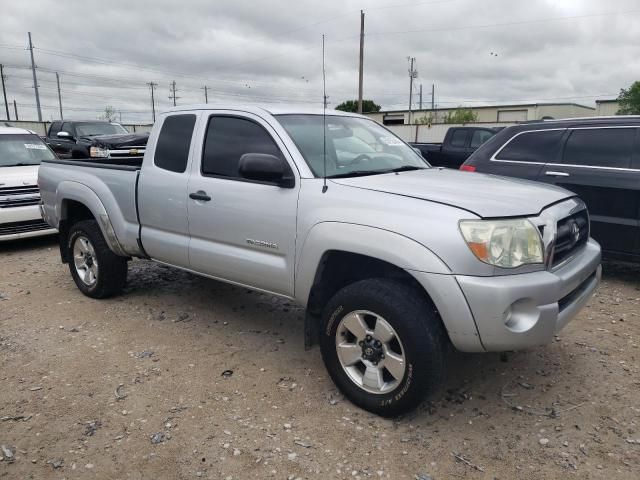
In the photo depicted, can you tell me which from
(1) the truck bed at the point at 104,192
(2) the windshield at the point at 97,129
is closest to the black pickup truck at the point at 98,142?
(2) the windshield at the point at 97,129

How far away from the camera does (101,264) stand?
5.00 m

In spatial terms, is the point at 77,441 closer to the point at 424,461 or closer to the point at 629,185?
the point at 424,461

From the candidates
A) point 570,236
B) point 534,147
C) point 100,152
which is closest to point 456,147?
point 534,147

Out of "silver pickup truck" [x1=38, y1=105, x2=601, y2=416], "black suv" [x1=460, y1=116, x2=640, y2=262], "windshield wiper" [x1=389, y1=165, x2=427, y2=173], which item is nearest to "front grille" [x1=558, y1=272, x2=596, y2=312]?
"silver pickup truck" [x1=38, y1=105, x2=601, y2=416]

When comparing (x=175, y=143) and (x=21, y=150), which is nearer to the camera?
(x=175, y=143)

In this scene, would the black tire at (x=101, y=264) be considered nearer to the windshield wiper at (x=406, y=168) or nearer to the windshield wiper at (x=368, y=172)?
the windshield wiper at (x=368, y=172)

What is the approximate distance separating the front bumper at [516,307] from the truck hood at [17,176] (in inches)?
278

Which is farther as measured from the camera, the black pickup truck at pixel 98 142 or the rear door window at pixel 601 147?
the black pickup truck at pixel 98 142

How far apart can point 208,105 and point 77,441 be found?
2607 millimetres

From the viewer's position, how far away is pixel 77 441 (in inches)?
115

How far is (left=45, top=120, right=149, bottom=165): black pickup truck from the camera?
10453 millimetres

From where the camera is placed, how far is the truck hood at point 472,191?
9.23 ft

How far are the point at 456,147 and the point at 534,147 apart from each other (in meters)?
6.82

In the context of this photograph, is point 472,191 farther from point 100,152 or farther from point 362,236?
point 100,152
